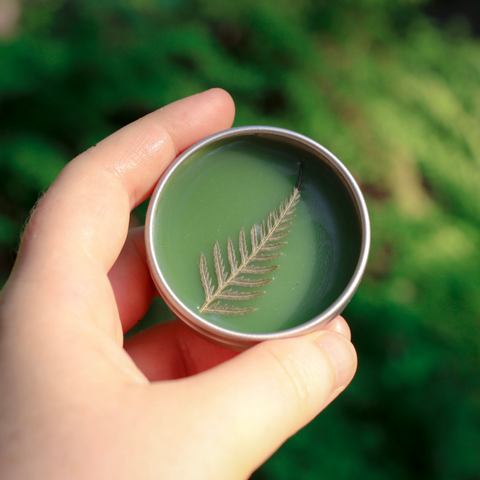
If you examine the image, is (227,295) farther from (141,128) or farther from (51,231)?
(141,128)

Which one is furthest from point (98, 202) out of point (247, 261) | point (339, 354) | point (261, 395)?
point (339, 354)

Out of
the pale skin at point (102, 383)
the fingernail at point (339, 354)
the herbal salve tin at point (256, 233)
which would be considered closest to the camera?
the pale skin at point (102, 383)

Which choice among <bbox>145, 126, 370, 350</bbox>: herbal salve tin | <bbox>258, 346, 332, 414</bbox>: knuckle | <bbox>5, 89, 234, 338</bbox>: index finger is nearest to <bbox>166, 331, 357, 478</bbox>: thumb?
<bbox>258, 346, 332, 414</bbox>: knuckle

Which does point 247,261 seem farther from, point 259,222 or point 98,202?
point 98,202

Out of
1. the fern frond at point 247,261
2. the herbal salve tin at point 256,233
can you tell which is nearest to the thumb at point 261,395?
the herbal salve tin at point 256,233

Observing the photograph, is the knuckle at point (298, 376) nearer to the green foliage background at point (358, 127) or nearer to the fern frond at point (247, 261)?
the fern frond at point (247, 261)
